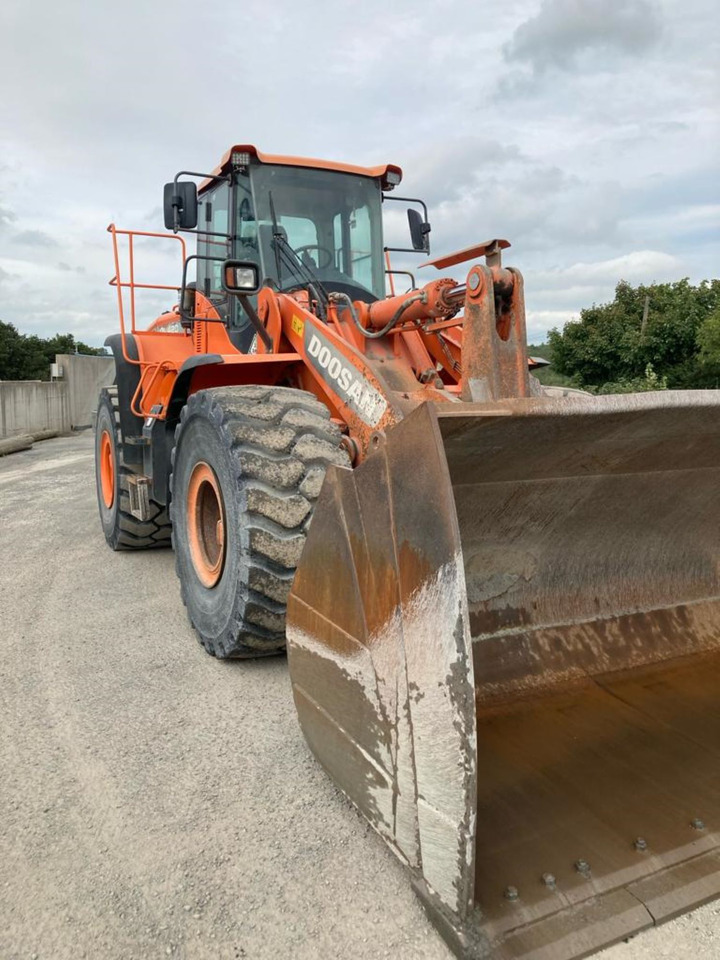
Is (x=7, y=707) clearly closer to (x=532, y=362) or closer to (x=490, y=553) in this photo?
(x=490, y=553)

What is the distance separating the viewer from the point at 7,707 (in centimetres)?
313

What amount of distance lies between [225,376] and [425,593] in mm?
2919

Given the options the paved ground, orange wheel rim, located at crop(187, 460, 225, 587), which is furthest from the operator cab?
the paved ground

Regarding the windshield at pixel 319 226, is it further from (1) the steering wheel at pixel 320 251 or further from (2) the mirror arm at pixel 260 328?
(2) the mirror arm at pixel 260 328

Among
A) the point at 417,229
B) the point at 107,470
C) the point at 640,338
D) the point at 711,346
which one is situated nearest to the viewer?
the point at 417,229

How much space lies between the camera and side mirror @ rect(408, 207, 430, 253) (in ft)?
17.0

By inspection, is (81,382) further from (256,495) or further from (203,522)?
(256,495)

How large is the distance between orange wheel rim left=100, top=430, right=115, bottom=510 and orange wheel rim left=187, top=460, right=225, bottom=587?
7.89 ft

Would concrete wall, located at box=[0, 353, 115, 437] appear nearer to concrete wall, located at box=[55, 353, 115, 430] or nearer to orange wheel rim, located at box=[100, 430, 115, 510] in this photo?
concrete wall, located at box=[55, 353, 115, 430]

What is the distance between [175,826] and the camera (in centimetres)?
229

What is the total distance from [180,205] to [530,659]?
3.29 m

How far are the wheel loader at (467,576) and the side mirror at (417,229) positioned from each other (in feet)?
2.55

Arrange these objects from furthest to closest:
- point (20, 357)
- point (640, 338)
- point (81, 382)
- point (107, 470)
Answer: point (20, 357)
point (640, 338)
point (81, 382)
point (107, 470)

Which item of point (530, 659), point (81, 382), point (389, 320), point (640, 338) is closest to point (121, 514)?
point (389, 320)
